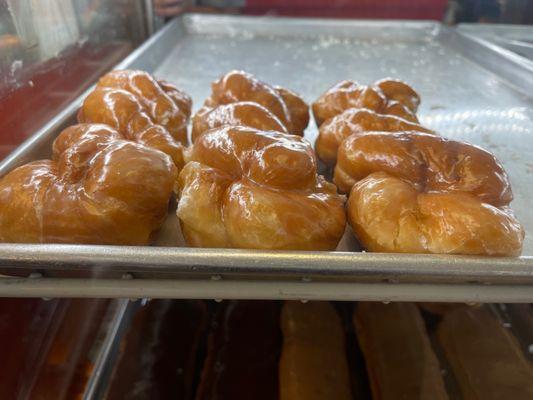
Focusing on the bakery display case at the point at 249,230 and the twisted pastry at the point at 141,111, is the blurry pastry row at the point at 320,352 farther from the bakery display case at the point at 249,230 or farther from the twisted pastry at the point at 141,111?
the twisted pastry at the point at 141,111

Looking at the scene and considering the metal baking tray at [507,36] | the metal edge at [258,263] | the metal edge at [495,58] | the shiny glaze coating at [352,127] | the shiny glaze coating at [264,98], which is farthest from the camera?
the metal baking tray at [507,36]

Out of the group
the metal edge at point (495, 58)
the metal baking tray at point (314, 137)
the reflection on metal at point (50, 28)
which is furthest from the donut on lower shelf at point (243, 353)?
the metal edge at point (495, 58)

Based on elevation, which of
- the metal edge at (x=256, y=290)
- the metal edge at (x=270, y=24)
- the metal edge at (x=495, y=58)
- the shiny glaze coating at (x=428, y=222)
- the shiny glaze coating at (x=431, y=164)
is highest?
the shiny glaze coating at (x=431, y=164)

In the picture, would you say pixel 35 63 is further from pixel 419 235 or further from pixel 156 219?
pixel 419 235

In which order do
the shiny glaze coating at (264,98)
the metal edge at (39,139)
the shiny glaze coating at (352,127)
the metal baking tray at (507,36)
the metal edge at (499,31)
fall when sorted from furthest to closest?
the metal edge at (499,31), the metal baking tray at (507,36), the shiny glaze coating at (264,98), the shiny glaze coating at (352,127), the metal edge at (39,139)

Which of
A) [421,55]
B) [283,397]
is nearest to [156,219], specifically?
[283,397]

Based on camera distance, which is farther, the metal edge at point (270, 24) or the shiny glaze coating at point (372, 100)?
the metal edge at point (270, 24)
